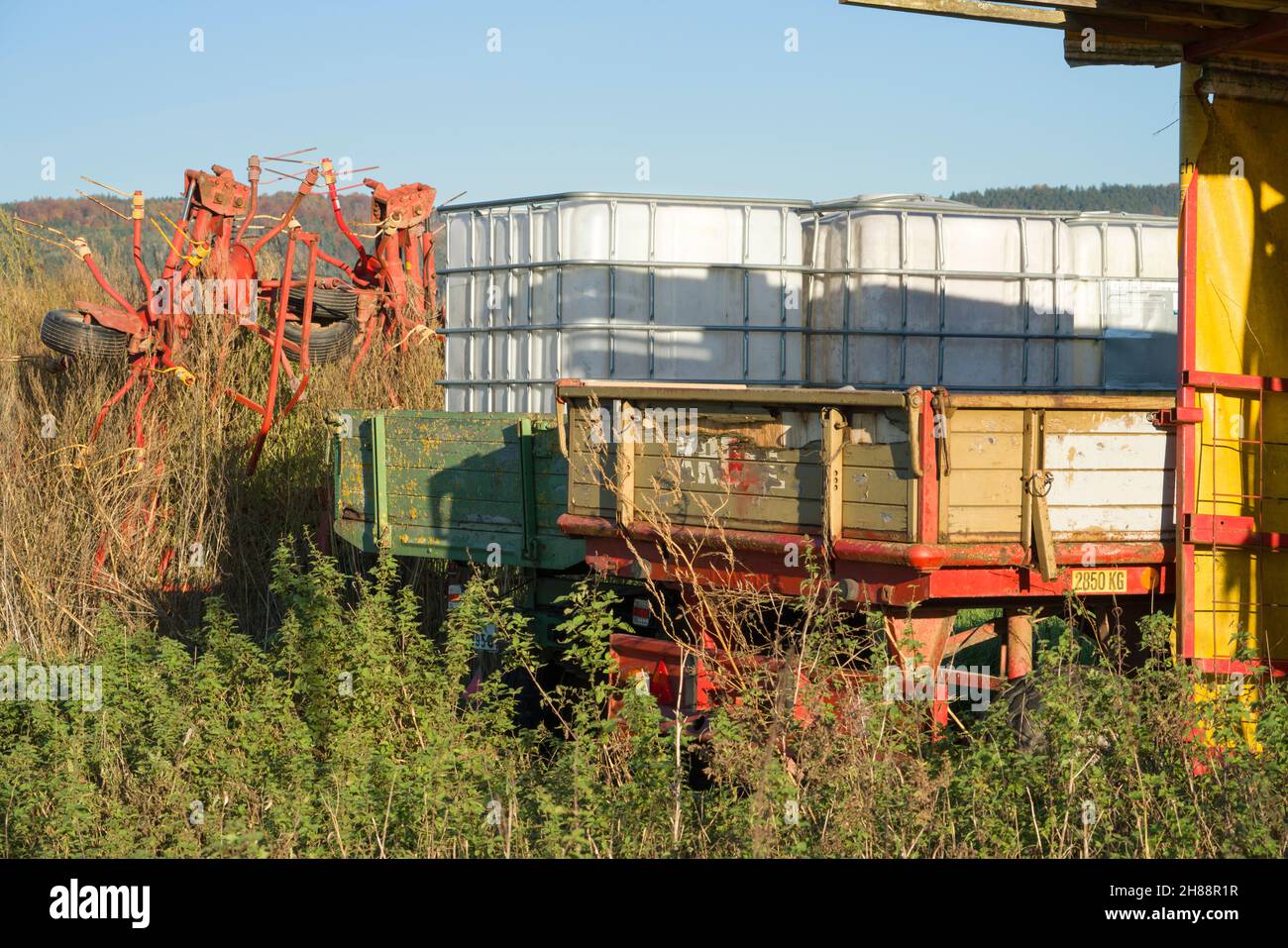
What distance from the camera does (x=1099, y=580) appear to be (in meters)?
7.11

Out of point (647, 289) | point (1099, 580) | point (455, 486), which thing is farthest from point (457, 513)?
point (1099, 580)

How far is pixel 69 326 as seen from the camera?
1355 cm

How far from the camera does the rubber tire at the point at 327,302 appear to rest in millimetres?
14148

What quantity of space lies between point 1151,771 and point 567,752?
8.52 ft

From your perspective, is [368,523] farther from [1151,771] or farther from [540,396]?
[1151,771]

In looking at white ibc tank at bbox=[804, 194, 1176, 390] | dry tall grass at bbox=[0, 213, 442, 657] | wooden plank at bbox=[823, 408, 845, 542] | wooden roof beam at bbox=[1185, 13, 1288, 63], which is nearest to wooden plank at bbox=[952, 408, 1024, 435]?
wooden plank at bbox=[823, 408, 845, 542]

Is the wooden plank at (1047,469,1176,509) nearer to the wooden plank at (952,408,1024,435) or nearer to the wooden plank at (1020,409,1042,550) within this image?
the wooden plank at (1020,409,1042,550)

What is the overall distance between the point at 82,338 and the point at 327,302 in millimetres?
2271

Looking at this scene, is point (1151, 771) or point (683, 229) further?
point (683, 229)

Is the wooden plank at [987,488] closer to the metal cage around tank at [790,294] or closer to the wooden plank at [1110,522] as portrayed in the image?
the wooden plank at [1110,522]

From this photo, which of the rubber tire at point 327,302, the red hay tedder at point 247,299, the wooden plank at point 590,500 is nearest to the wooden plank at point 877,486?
the wooden plank at point 590,500

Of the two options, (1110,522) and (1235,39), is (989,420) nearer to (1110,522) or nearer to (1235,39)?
(1110,522)

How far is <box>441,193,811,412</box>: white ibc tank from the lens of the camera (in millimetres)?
11594
